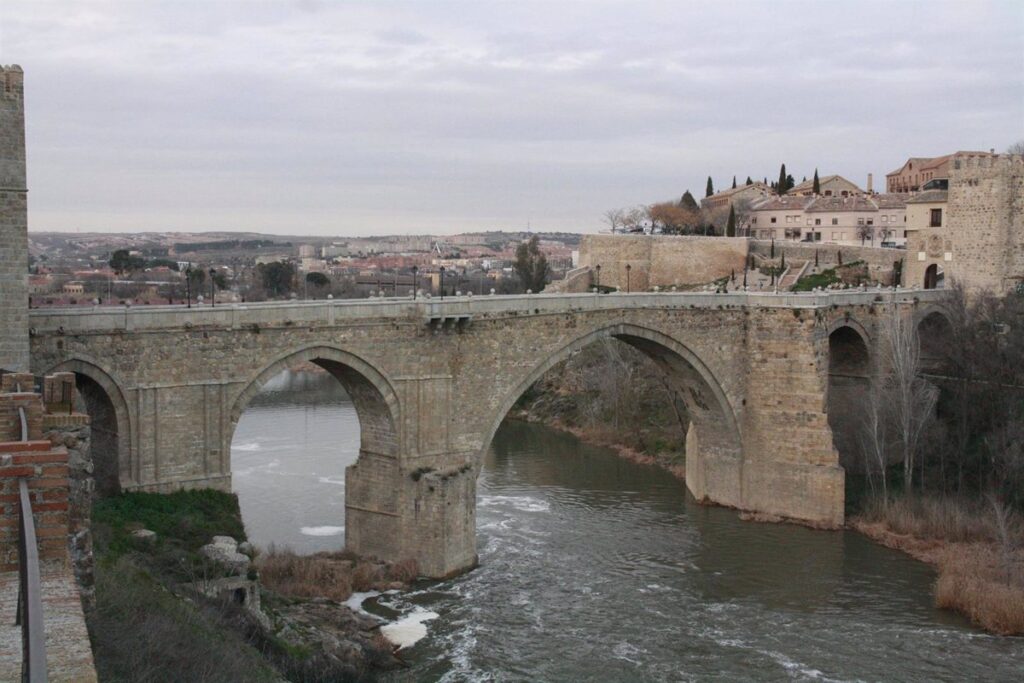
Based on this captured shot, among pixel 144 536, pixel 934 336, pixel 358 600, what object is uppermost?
pixel 934 336

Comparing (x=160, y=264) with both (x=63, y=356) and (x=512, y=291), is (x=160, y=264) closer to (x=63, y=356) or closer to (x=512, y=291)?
(x=512, y=291)

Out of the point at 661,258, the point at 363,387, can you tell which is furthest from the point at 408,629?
the point at 661,258

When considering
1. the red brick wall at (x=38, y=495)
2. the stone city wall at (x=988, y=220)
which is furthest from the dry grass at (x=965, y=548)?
the red brick wall at (x=38, y=495)

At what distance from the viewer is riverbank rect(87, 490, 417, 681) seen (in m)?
8.60

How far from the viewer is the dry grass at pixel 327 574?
57.6ft

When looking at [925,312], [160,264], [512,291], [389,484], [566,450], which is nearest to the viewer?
[389,484]

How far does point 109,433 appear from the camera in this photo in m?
15.9

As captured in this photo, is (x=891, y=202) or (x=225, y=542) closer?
(x=225, y=542)

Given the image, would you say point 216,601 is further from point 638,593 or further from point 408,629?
point 638,593

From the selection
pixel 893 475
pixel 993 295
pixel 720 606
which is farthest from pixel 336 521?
pixel 993 295

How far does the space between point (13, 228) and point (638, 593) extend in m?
11.8

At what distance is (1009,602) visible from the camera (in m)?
17.5

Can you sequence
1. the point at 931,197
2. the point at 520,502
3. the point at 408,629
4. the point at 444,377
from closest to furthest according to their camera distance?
the point at 408,629 < the point at 444,377 < the point at 520,502 < the point at 931,197

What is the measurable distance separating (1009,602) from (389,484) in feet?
35.6
